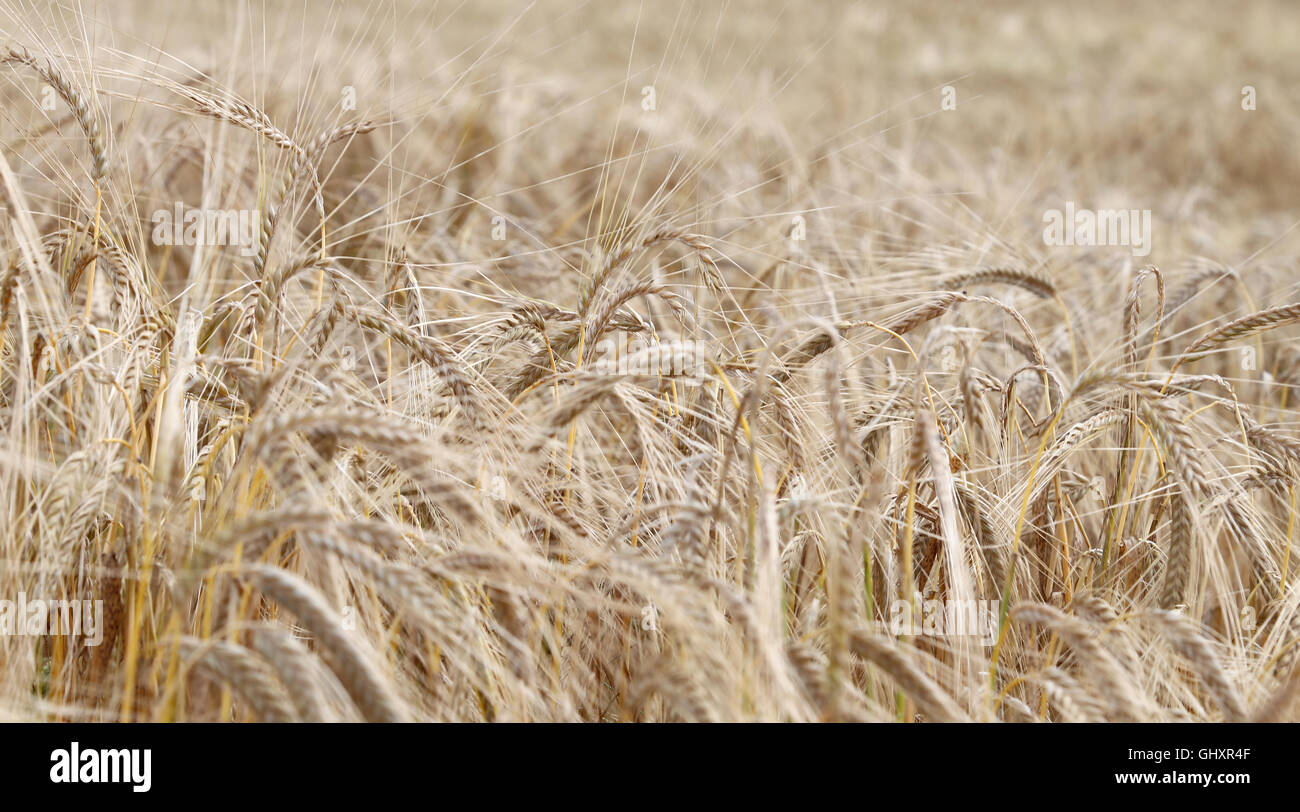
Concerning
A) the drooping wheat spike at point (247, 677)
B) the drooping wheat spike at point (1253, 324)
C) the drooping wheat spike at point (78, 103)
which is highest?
the drooping wheat spike at point (78, 103)

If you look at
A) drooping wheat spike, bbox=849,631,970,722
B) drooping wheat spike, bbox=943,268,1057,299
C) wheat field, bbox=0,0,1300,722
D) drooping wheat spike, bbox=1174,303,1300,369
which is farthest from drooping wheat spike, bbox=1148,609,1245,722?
drooping wheat spike, bbox=943,268,1057,299

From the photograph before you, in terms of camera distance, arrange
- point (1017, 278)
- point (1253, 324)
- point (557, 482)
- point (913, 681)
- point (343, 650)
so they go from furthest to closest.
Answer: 1. point (1017, 278)
2. point (1253, 324)
3. point (557, 482)
4. point (913, 681)
5. point (343, 650)

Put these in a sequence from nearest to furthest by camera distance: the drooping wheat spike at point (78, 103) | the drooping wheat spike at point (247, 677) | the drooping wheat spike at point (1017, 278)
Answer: the drooping wheat spike at point (247, 677), the drooping wheat spike at point (78, 103), the drooping wheat spike at point (1017, 278)

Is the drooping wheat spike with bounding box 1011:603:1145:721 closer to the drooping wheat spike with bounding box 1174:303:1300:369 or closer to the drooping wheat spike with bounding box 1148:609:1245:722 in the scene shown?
the drooping wheat spike with bounding box 1148:609:1245:722

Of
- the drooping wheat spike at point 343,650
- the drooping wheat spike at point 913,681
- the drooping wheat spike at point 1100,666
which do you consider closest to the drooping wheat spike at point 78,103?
the drooping wheat spike at point 343,650

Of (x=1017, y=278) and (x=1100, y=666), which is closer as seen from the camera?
(x=1100, y=666)

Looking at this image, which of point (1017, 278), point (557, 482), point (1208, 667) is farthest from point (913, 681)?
point (1017, 278)

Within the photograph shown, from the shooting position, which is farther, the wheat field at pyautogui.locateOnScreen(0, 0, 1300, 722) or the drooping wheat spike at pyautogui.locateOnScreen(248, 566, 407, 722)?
the wheat field at pyautogui.locateOnScreen(0, 0, 1300, 722)

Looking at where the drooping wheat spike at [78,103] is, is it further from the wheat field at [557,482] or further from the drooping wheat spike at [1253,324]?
the drooping wheat spike at [1253,324]

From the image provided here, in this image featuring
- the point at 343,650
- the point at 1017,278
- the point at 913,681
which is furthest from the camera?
the point at 1017,278

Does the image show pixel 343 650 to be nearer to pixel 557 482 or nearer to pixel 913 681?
pixel 557 482

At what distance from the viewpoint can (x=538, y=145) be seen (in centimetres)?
457

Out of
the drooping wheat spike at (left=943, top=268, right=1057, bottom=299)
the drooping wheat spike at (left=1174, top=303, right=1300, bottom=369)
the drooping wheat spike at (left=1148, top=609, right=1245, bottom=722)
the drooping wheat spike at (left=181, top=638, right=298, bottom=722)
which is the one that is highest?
the drooping wheat spike at (left=943, top=268, right=1057, bottom=299)
